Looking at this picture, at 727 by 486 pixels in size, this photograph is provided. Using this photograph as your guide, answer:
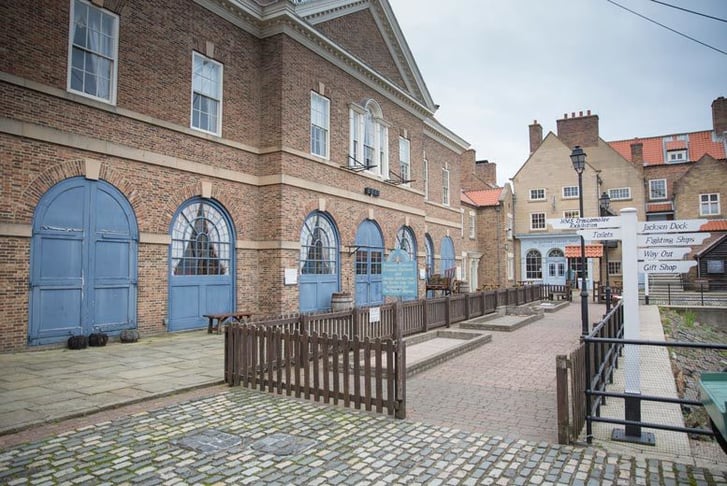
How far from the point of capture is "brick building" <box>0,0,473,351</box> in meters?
10.2

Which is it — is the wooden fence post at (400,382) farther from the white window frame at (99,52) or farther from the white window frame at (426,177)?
the white window frame at (426,177)

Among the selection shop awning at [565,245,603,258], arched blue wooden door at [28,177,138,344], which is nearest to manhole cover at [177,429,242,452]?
arched blue wooden door at [28,177,138,344]

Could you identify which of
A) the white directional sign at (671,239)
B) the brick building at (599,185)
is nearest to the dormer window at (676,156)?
the brick building at (599,185)

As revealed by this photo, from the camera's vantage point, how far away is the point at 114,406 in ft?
21.2

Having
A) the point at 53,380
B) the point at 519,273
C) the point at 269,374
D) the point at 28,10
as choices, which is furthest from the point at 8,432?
the point at 519,273

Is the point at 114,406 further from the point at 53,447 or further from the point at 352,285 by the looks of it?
the point at 352,285

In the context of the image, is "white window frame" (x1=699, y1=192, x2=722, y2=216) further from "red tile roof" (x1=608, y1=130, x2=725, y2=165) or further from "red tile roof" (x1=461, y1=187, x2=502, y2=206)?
"red tile roof" (x1=461, y1=187, x2=502, y2=206)

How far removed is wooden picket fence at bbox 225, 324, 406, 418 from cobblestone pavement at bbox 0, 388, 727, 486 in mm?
444

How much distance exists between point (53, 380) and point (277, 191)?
889cm

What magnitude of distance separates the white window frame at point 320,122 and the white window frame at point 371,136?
146 cm

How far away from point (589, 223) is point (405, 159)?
1721 cm

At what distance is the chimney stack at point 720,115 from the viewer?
4141cm

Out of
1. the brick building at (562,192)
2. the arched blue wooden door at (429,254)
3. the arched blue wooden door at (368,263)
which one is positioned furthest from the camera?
the brick building at (562,192)

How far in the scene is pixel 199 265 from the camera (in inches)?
Answer: 544
